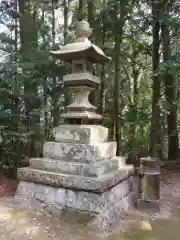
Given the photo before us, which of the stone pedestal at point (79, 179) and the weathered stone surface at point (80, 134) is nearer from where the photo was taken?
the stone pedestal at point (79, 179)

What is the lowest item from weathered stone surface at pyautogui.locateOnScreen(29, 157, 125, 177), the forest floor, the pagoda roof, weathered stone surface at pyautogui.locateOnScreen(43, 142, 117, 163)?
the forest floor

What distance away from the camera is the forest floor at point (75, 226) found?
3096 mm

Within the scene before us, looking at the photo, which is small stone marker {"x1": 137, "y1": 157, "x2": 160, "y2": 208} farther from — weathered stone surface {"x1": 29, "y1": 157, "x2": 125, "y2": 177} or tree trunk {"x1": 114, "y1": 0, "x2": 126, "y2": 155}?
tree trunk {"x1": 114, "y1": 0, "x2": 126, "y2": 155}

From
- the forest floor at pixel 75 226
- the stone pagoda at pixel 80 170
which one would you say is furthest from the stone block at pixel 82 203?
the forest floor at pixel 75 226

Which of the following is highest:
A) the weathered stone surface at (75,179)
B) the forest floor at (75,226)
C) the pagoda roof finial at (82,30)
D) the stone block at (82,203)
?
the pagoda roof finial at (82,30)

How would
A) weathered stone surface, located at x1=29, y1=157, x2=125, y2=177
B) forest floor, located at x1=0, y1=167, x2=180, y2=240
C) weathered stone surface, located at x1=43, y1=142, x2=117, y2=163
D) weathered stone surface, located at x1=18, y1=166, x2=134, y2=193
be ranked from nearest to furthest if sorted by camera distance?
1. forest floor, located at x1=0, y1=167, x2=180, y2=240
2. weathered stone surface, located at x1=18, y1=166, x2=134, y2=193
3. weathered stone surface, located at x1=29, y1=157, x2=125, y2=177
4. weathered stone surface, located at x1=43, y1=142, x2=117, y2=163

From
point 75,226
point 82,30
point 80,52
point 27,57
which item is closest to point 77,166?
point 75,226

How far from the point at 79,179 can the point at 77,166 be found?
25 cm

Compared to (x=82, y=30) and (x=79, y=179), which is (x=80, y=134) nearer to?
(x=79, y=179)

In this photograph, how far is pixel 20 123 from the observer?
5355 millimetres

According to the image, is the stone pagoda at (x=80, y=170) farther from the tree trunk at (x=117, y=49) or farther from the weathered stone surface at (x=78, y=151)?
the tree trunk at (x=117, y=49)

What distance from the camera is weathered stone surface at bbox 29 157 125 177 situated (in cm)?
361

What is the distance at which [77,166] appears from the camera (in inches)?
145

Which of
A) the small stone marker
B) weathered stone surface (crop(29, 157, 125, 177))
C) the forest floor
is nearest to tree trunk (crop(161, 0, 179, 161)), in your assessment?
the small stone marker
